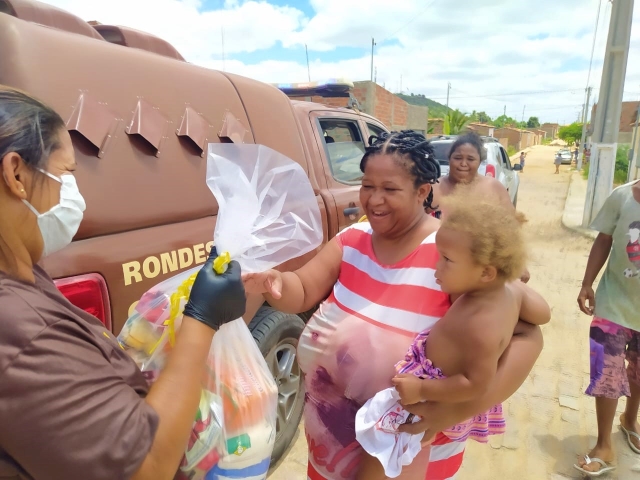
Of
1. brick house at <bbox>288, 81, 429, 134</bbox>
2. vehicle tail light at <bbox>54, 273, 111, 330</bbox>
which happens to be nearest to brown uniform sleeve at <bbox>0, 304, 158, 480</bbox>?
vehicle tail light at <bbox>54, 273, 111, 330</bbox>

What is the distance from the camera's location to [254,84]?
111 inches

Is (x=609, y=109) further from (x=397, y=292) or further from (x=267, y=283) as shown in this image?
(x=267, y=283)

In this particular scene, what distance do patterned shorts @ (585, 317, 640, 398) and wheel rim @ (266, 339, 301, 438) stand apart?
1816mm

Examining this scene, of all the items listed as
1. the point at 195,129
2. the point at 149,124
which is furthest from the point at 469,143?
the point at 149,124

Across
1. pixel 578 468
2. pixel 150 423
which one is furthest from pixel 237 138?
pixel 578 468

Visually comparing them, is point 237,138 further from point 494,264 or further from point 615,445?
point 615,445

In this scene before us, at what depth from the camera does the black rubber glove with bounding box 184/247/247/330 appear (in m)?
1.18

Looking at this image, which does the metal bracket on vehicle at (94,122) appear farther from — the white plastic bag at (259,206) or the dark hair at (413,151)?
the dark hair at (413,151)

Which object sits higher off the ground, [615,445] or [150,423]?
[150,423]

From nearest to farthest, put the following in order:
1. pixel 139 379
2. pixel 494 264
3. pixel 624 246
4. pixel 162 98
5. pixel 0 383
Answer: pixel 0 383 < pixel 139 379 < pixel 494 264 < pixel 162 98 < pixel 624 246

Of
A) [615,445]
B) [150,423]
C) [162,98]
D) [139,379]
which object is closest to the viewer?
[150,423]

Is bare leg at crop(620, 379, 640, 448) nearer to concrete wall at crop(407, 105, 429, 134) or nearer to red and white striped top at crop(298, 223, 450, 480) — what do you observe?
red and white striped top at crop(298, 223, 450, 480)

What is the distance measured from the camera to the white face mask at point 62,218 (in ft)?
3.43

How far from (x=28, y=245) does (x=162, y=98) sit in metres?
1.24
